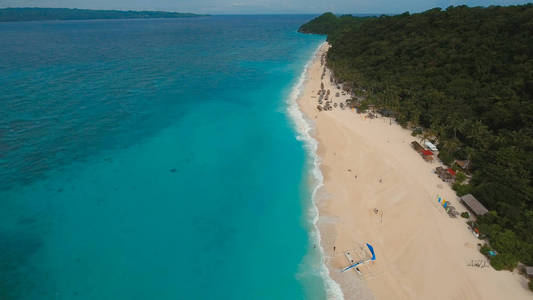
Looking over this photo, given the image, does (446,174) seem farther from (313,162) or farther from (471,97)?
(471,97)

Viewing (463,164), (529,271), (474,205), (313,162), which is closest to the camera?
(529,271)

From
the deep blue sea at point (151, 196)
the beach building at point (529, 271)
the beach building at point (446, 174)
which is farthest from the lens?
the beach building at point (446, 174)

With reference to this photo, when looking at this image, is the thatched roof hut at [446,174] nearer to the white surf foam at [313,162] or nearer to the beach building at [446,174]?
the beach building at [446,174]

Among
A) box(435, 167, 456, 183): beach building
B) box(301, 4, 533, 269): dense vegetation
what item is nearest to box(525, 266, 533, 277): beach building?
box(301, 4, 533, 269): dense vegetation

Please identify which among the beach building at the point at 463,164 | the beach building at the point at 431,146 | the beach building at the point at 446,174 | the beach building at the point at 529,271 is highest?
the beach building at the point at 431,146

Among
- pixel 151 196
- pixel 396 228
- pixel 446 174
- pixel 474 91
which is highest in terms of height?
pixel 474 91

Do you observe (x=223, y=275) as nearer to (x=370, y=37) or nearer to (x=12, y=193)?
(x=12, y=193)

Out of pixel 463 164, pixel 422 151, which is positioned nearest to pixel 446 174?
pixel 463 164

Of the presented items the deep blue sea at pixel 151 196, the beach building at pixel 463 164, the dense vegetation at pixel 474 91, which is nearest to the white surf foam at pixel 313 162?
the deep blue sea at pixel 151 196
